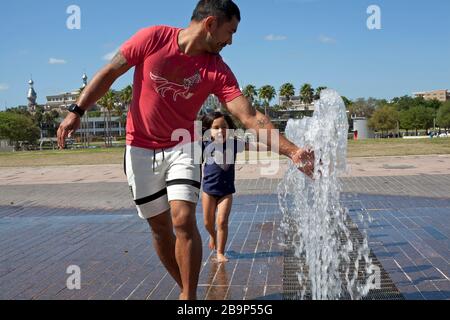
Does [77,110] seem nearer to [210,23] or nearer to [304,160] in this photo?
[210,23]

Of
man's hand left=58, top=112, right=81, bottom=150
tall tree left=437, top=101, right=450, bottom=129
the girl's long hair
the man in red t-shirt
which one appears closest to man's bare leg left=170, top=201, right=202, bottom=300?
the man in red t-shirt

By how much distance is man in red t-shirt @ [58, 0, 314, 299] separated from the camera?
3.24 m

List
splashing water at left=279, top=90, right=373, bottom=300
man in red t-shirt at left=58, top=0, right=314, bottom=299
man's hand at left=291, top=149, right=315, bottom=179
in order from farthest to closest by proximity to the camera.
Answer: splashing water at left=279, top=90, right=373, bottom=300, man in red t-shirt at left=58, top=0, right=314, bottom=299, man's hand at left=291, top=149, right=315, bottom=179

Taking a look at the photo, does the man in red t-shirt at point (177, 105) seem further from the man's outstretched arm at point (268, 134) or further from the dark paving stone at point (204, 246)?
the dark paving stone at point (204, 246)

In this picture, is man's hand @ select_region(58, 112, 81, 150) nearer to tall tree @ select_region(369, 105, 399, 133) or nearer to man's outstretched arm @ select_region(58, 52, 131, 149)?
man's outstretched arm @ select_region(58, 52, 131, 149)

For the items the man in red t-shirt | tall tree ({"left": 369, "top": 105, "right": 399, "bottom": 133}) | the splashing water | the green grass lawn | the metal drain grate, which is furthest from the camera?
tall tree ({"left": 369, "top": 105, "right": 399, "bottom": 133})

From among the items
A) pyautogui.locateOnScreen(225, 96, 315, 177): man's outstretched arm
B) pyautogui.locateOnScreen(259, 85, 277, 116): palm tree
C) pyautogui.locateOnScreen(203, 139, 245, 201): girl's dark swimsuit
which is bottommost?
pyautogui.locateOnScreen(203, 139, 245, 201): girl's dark swimsuit

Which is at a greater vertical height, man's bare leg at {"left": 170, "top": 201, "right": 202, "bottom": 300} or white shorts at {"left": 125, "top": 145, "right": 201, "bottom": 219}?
white shorts at {"left": 125, "top": 145, "right": 201, "bottom": 219}

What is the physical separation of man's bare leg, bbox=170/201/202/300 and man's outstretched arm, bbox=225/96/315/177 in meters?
0.61

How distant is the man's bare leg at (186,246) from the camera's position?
3.23 m

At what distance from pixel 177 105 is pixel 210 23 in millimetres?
540

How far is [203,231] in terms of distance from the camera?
6703mm

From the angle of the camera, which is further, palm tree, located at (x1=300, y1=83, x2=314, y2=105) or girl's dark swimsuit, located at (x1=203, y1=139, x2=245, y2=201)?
palm tree, located at (x1=300, y1=83, x2=314, y2=105)
